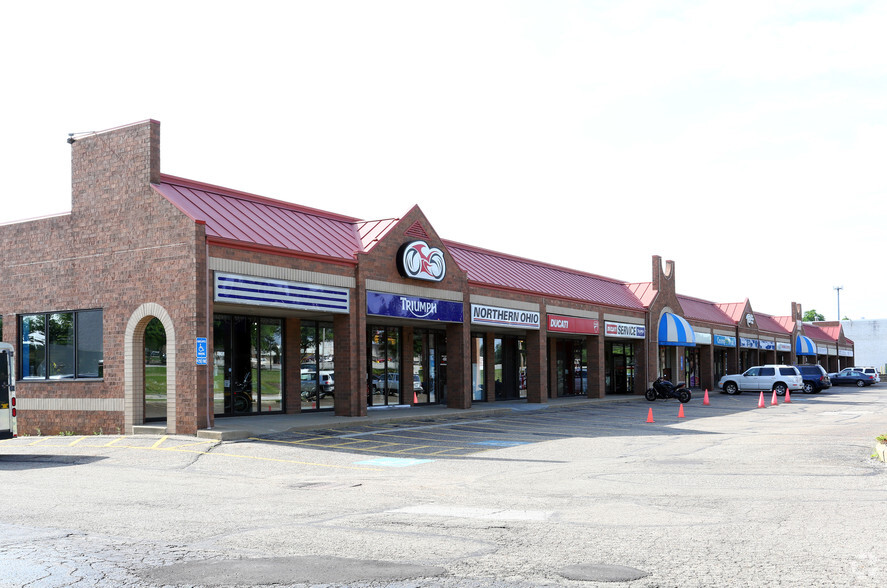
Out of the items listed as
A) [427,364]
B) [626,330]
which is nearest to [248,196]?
[427,364]

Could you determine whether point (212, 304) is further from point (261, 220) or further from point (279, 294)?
point (261, 220)

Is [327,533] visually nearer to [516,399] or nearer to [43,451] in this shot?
[43,451]

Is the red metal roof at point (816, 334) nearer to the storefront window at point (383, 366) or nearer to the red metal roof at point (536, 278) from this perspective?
the red metal roof at point (536, 278)

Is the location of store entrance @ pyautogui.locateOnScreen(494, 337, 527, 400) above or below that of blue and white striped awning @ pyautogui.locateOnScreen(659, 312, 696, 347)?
below

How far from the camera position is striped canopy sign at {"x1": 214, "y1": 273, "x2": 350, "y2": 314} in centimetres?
1889

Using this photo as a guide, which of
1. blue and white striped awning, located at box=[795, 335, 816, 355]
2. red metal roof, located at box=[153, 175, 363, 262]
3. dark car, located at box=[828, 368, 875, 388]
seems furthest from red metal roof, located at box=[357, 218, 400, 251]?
blue and white striped awning, located at box=[795, 335, 816, 355]

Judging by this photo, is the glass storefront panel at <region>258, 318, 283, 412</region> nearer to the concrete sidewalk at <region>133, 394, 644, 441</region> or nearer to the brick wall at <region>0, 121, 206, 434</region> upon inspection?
the concrete sidewalk at <region>133, 394, 644, 441</region>

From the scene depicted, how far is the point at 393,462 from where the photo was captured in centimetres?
1571

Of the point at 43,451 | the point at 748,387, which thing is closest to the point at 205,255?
the point at 43,451

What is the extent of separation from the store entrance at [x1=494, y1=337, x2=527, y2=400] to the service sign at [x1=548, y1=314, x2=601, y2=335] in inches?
99.5

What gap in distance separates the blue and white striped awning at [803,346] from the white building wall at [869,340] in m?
35.0

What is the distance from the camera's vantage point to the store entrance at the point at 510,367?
114 feet

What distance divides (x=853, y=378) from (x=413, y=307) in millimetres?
53085

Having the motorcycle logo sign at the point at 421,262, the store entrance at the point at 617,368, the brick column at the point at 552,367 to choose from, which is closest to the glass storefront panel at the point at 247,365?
the motorcycle logo sign at the point at 421,262
